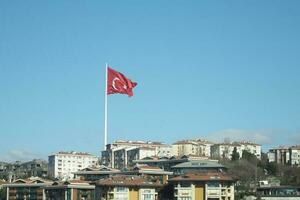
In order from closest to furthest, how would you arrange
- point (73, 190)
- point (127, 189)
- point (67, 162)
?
point (127, 189), point (73, 190), point (67, 162)

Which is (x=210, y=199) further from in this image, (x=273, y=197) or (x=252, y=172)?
(x=252, y=172)

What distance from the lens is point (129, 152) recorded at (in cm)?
12656

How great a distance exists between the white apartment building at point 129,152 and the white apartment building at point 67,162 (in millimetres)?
6371

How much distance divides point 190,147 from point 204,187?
6701 centimetres

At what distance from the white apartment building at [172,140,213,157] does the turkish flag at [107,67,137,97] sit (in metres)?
75.1

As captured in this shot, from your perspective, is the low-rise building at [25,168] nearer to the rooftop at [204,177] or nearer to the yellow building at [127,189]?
the yellow building at [127,189]

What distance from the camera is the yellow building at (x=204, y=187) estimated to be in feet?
194

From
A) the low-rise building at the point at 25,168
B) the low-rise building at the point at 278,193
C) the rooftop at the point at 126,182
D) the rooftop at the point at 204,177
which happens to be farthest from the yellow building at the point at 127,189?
the low-rise building at the point at 25,168

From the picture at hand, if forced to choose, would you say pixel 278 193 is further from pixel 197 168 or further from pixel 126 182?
Answer: pixel 126 182

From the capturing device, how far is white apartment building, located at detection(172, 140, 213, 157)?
126m

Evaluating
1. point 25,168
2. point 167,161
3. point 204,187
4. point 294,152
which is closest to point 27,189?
point 167,161

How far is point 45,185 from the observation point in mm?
75562

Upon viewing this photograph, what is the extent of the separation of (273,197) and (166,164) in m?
27.8

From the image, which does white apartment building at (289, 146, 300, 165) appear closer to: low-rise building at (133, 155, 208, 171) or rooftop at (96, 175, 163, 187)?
low-rise building at (133, 155, 208, 171)
